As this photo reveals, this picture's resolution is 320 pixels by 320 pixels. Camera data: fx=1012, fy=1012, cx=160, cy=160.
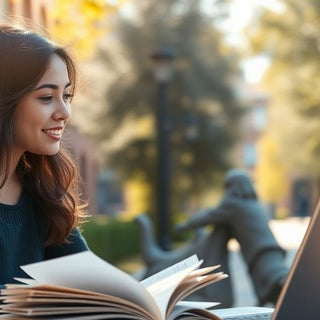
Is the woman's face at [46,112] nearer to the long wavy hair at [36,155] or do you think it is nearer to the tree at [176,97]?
the long wavy hair at [36,155]

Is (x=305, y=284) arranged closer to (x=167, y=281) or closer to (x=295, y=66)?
(x=167, y=281)

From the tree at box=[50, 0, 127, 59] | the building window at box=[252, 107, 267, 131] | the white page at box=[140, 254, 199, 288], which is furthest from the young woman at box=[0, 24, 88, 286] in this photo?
the building window at box=[252, 107, 267, 131]

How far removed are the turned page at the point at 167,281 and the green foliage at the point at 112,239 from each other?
589 inches

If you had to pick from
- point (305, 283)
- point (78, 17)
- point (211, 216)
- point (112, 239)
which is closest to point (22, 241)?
point (305, 283)

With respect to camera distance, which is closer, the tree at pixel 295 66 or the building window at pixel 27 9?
the building window at pixel 27 9

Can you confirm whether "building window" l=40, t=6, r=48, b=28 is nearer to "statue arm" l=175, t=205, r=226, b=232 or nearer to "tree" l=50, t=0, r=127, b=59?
"tree" l=50, t=0, r=127, b=59

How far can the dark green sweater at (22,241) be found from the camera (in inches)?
96.6

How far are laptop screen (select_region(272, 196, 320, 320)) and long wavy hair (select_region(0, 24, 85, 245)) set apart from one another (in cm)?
82

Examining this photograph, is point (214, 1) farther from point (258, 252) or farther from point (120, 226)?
point (258, 252)

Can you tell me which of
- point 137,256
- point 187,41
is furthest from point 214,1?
point 137,256

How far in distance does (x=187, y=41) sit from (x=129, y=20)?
1745mm

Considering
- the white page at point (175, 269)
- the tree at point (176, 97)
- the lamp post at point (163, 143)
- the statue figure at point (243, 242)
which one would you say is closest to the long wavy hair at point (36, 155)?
the white page at point (175, 269)

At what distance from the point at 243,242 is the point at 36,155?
5.10 m

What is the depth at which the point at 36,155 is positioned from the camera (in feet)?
8.93
